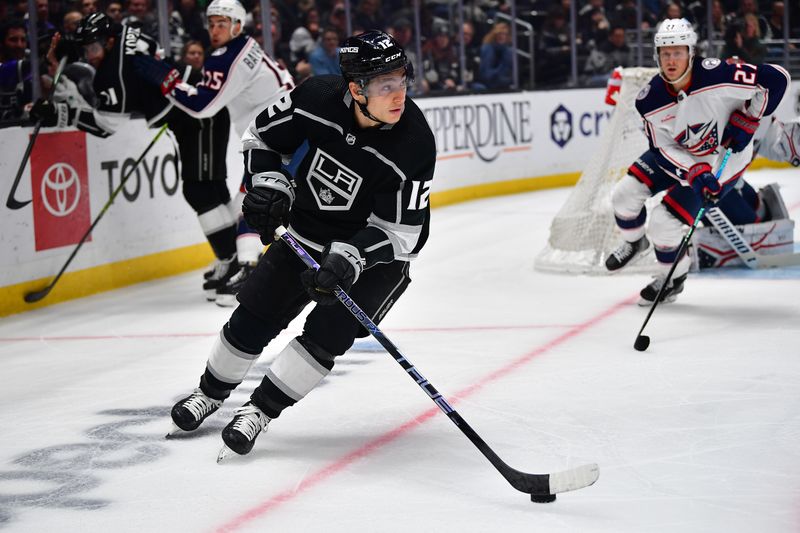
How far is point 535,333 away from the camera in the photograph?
4.12 metres

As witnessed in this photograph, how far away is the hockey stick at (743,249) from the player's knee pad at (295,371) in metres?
2.78

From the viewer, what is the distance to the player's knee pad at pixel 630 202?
4605 mm

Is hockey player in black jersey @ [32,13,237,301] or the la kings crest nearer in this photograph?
the la kings crest

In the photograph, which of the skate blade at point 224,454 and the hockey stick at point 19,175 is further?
the hockey stick at point 19,175

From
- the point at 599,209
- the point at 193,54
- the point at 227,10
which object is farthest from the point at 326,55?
the point at 227,10

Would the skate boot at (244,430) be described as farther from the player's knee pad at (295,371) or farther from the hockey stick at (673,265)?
the hockey stick at (673,265)

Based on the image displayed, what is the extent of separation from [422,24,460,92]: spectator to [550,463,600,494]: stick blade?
639cm

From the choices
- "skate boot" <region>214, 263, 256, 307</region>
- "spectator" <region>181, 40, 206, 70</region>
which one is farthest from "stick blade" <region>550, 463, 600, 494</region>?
"spectator" <region>181, 40, 206, 70</region>

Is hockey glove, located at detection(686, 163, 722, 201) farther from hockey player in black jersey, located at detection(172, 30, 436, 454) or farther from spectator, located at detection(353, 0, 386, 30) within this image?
spectator, located at detection(353, 0, 386, 30)

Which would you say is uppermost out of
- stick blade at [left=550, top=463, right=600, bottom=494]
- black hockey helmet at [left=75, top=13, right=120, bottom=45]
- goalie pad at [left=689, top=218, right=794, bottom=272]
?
black hockey helmet at [left=75, top=13, right=120, bottom=45]

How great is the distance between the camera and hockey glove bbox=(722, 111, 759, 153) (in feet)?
14.3

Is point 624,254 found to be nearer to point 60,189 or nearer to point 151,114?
point 151,114

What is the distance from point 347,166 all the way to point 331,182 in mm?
61

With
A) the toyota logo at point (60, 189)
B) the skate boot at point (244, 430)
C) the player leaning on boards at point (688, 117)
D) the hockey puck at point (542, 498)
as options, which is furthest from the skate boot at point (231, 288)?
the hockey puck at point (542, 498)
